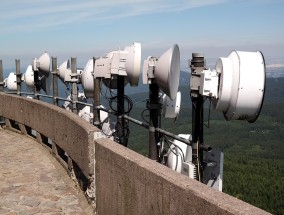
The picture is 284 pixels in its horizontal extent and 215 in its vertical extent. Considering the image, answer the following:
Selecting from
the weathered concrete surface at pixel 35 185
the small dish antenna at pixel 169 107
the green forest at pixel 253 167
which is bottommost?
the green forest at pixel 253 167

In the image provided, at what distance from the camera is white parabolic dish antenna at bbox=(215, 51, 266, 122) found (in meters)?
5.00

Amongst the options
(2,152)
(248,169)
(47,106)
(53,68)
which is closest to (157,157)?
(47,106)

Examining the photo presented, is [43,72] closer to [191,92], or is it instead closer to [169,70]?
[169,70]

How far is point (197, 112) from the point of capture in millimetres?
5703

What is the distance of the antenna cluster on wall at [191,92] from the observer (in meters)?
5.07

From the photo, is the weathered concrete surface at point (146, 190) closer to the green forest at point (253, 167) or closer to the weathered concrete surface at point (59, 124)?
the weathered concrete surface at point (59, 124)

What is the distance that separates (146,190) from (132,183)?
38cm

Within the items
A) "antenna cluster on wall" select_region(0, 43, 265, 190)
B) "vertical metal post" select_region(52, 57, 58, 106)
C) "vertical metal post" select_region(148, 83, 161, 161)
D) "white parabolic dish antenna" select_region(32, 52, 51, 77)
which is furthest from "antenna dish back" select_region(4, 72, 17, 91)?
"vertical metal post" select_region(148, 83, 161, 161)

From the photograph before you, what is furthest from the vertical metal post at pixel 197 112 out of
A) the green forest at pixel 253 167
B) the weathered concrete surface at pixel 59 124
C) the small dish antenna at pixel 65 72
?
the green forest at pixel 253 167

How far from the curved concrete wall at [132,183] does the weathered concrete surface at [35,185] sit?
645 mm

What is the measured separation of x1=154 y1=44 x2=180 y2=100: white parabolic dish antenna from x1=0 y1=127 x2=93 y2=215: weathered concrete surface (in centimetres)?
227

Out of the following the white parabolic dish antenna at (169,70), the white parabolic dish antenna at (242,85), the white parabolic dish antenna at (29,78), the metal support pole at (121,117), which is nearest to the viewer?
the white parabolic dish antenna at (242,85)

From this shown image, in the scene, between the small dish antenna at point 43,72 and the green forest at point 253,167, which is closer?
the small dish antenna at point 43,72

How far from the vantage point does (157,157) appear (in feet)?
22.6
